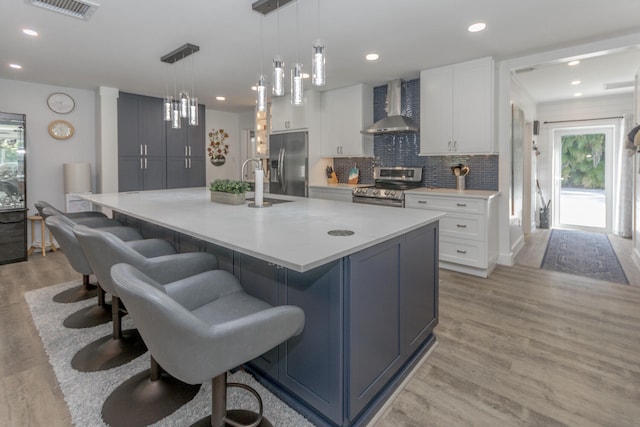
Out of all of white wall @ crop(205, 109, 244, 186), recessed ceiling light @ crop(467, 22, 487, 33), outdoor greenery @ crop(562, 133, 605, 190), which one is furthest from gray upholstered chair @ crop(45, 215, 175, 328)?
outdoor greenery @ crop(562, 133, 605, 190)

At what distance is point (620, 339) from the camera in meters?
2.43

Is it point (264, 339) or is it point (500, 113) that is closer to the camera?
point (264, 339)

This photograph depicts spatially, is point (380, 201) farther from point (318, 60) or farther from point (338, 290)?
point (338, 290)

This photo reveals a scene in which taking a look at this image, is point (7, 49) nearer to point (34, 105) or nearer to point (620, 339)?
point (34, 105)

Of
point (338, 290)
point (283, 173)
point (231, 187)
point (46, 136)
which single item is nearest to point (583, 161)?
point (283, 173)

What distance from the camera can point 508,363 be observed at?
215 centimetres

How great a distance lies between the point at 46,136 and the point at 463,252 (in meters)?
5.96

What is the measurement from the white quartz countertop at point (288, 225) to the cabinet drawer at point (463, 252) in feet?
5.80

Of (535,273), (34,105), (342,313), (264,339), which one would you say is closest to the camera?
(264,339)

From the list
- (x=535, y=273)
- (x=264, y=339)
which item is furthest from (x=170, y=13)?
(x=535, y=273)

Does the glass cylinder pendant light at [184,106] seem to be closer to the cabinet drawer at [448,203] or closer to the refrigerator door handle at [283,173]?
the refrigerator door handle at [283,173]

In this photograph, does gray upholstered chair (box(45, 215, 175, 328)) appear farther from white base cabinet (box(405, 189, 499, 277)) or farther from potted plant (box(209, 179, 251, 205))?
white base cabinet (box(405, 189, 499, 277))

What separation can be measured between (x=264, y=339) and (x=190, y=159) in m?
5.98

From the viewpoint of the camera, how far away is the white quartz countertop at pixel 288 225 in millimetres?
1373
